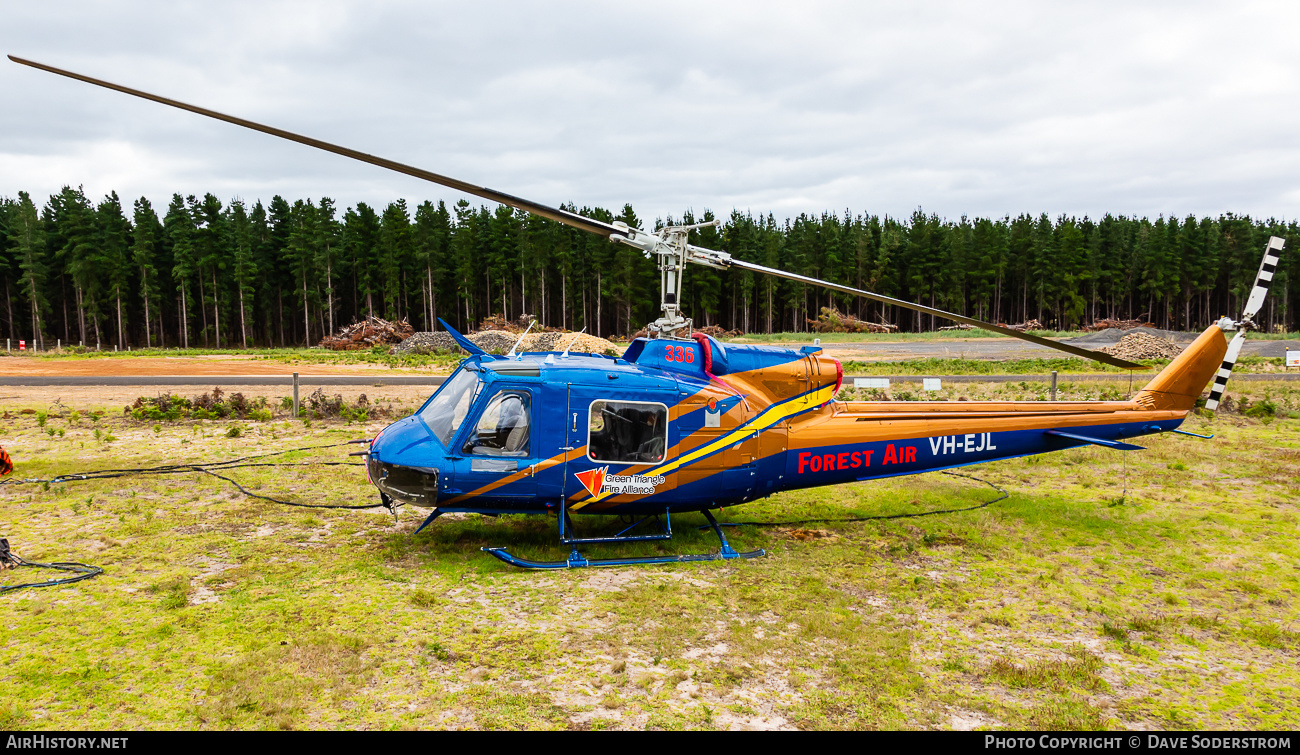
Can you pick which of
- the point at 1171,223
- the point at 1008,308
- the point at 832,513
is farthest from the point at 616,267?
the point at 1171,223

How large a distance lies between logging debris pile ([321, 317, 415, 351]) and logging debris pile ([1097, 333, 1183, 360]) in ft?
162

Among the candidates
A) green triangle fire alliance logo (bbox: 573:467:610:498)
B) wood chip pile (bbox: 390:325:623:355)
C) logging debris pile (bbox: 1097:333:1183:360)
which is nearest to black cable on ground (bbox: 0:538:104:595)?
green triangle fire alliance logo (bbox: 573:467:610:498)

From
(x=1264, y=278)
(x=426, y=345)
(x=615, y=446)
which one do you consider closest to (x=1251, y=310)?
(x=1264, y=278)

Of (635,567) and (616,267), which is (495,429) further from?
(616,267)

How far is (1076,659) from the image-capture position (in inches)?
245

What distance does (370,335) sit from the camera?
182 ft

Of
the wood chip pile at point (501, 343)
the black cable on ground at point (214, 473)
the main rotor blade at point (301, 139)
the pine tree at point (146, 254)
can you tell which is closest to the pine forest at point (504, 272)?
the pine tree at point (146, 254)

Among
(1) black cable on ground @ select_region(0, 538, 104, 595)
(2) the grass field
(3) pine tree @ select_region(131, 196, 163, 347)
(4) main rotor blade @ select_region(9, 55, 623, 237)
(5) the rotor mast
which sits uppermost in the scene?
(3) pine tree @ select_region(131, 196, 163, 347)

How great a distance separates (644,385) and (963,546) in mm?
4933

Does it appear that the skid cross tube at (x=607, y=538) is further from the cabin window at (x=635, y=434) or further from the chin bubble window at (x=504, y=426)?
the chin bubble window at (x=504, y=426)

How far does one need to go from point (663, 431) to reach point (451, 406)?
8.81 ft

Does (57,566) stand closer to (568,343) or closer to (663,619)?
(663,619)

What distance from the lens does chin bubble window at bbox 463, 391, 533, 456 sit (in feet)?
27.6

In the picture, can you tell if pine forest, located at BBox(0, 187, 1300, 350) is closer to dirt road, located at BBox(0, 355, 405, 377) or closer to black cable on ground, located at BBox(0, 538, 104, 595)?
dirt road, located at BBox(0, 355, 405, 377)
